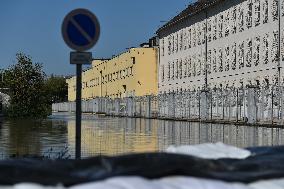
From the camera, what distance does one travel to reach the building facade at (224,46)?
45219mm

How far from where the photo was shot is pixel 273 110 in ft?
127

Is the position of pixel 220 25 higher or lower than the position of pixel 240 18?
higher

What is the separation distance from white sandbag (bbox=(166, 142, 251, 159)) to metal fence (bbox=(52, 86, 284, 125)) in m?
31.5

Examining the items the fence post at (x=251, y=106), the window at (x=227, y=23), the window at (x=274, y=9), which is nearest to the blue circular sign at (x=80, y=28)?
the fence post at (x=251, y=106)

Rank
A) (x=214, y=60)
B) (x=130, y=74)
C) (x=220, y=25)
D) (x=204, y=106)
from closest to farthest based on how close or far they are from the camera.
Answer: (x=204, y=106)
(x=220, y=25)
(x=214, y=60)
(x=130, y=74)

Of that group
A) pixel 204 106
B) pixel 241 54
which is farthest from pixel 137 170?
pixel 241 54

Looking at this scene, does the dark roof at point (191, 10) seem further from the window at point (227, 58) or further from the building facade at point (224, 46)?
the window at point (227, 58)

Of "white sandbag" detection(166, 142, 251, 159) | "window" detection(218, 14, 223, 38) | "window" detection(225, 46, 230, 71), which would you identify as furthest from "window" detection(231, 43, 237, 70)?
"white sandbag" detection(166, 142, 251, 159)

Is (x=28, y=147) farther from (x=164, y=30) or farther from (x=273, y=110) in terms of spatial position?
(x=164, y=30)

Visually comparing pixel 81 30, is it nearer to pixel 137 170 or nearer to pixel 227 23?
pixel 137 170

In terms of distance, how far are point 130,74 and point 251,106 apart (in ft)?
176

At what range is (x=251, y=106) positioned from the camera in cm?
3994

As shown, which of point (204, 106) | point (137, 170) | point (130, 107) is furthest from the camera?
point (130, 107)

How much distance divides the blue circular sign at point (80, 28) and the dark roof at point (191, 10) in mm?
48720
